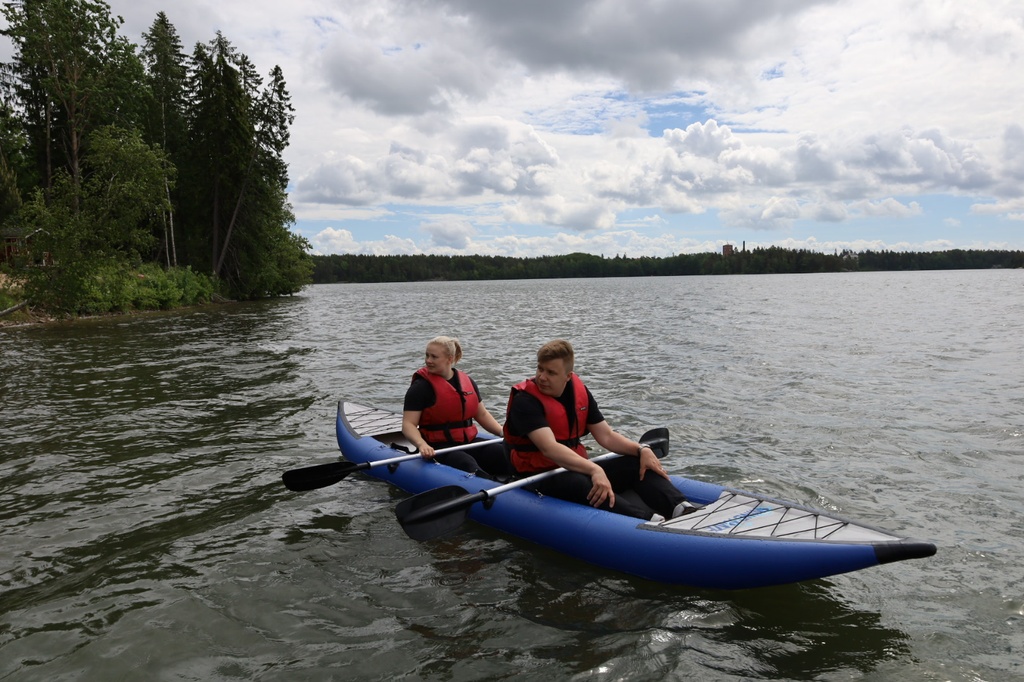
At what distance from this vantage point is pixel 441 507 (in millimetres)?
4875

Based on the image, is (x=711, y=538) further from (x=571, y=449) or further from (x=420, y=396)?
(x=420, y=396)

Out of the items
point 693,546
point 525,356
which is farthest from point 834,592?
point 525,356

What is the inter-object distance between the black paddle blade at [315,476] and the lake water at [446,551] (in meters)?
0.31

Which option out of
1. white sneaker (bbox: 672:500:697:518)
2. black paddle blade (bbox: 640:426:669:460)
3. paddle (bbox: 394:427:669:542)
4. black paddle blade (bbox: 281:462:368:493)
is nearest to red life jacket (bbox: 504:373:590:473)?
paddle (bbox: 394:427:669:542)

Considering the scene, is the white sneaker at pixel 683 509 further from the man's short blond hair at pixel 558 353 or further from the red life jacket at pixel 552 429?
the man's short blond hair at pixel 558 353

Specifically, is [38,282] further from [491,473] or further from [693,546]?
[693,546]

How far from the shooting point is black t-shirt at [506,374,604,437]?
507 centimetres

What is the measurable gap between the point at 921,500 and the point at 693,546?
10.3 feet

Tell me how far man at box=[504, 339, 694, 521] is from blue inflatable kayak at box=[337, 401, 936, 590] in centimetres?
16

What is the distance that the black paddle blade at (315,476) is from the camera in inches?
235

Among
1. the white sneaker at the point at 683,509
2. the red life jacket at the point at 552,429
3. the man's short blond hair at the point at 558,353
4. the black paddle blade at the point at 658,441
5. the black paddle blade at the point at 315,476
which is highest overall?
the man's short blond hair at the point at 558,353

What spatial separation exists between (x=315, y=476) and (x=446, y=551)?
4.94 ft

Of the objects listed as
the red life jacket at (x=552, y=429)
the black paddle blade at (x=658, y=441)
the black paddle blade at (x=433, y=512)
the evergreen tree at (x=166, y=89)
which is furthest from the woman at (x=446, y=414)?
the evergreen tree at (x=166, y=89)

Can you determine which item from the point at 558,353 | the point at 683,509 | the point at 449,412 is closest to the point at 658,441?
the point at 683,509
